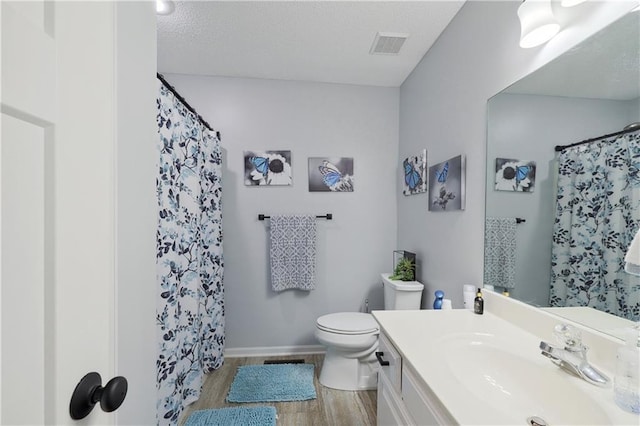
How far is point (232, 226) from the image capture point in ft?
8.46

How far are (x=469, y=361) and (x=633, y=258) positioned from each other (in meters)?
0.56

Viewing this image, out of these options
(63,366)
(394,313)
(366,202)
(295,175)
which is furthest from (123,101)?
(366,202)

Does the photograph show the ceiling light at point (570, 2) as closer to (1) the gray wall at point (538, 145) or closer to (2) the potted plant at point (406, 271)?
(1) the gray wall at point (538, 145)

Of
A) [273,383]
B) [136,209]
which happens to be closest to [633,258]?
[136,209]

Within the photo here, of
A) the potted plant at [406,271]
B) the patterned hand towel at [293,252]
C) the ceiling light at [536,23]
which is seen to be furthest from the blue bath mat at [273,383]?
the ceiling light at [536,23]

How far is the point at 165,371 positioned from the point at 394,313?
1.18 metres

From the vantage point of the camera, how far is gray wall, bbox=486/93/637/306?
964 millimetres

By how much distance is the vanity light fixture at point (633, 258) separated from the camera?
787mm

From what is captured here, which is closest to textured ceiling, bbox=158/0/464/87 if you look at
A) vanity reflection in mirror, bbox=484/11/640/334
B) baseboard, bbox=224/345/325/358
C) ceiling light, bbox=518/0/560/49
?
ceiling light, bbox=518/0/560/49

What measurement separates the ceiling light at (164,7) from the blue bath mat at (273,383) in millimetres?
2450

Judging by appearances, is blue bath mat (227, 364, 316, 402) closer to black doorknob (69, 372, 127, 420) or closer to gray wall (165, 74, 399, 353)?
gray wall (165, 74, 399, 353)

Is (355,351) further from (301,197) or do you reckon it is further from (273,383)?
(301,197)

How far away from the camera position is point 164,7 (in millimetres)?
1679

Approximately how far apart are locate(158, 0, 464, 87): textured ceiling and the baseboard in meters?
2.38
